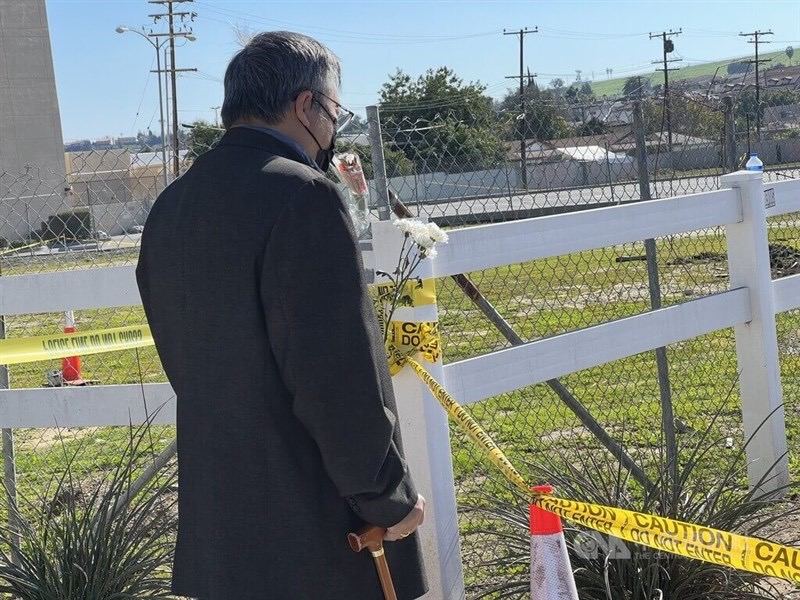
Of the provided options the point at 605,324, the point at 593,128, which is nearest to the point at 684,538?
A: the point at 605,324

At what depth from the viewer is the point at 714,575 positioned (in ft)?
12.0

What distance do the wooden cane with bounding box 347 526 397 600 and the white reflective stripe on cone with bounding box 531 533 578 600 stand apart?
0.56 meters

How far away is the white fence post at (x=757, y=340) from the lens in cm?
527

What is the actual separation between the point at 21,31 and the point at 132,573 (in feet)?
214

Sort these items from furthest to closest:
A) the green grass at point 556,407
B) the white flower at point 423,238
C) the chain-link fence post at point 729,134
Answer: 1. the chain-link fence post at point 729,134
2. the green grass at point 556,407
3. the white flower at point 423,238

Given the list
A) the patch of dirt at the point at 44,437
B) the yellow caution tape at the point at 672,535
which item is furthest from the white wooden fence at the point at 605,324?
the patch of dirt at the point at 44,437

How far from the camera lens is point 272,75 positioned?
261cm

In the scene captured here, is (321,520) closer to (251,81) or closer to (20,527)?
(251,81)

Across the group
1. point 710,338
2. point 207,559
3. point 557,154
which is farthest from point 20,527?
point 710,338

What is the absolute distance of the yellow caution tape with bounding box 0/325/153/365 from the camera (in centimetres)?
469

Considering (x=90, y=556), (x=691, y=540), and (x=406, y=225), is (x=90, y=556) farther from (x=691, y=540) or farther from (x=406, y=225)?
(x=691, y=540)

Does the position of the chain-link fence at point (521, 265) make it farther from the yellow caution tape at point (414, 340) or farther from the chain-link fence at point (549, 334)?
the yellow caution tape at point (414, 340)

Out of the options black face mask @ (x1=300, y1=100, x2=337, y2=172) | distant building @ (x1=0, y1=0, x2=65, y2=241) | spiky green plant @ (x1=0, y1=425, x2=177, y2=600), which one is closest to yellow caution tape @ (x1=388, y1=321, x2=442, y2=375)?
spiky green plant @ (x1=0, y1=425, x2=177, y2=600)

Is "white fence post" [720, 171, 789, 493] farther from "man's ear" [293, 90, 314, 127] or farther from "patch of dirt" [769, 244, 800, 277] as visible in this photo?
"patch of dirt" [769, 244, 800, 277]
